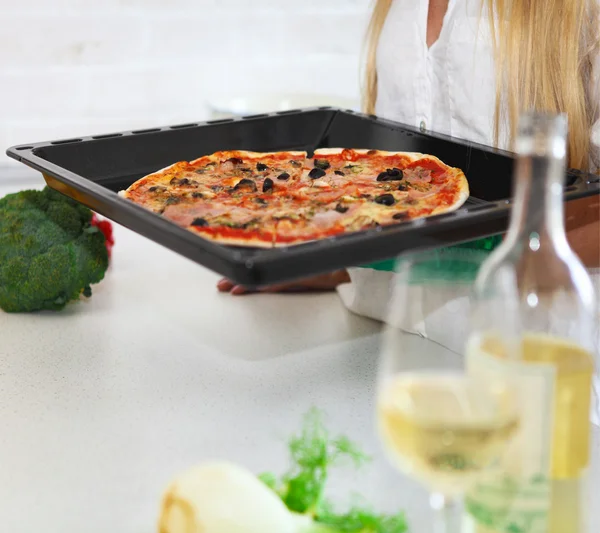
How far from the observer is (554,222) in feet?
2.05

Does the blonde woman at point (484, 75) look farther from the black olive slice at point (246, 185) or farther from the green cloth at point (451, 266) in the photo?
the green cloth at point (451, 266)

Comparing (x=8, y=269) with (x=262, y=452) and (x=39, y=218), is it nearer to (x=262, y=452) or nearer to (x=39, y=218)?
(x=39, y=218)

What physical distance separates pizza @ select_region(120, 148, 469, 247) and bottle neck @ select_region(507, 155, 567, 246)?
41cm

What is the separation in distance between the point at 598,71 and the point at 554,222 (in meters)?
0.78

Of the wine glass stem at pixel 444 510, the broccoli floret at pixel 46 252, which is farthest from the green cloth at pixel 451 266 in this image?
the broccoli floret at pixel 46 252

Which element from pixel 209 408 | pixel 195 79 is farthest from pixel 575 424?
pixel 195 79

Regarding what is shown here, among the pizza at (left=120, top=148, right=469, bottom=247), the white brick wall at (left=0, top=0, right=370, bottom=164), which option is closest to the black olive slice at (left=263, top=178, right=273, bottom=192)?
the pizza at (left=120, top=148, right=469, bottom=247)

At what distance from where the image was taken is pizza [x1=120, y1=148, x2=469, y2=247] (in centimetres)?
109

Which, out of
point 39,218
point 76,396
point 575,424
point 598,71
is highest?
point 598,71

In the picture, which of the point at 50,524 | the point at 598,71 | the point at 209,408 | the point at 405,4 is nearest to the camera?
the point at 50,524

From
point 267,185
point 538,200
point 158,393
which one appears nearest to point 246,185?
point 267,185

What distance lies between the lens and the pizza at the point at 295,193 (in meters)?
1.09

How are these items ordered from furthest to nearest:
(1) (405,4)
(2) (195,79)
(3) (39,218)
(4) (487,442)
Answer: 1. (2) (195,79)
2. (1) (405,4)
3. (3) (39,218)
4. (4) (487,442)

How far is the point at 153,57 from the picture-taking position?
7.66 ft
